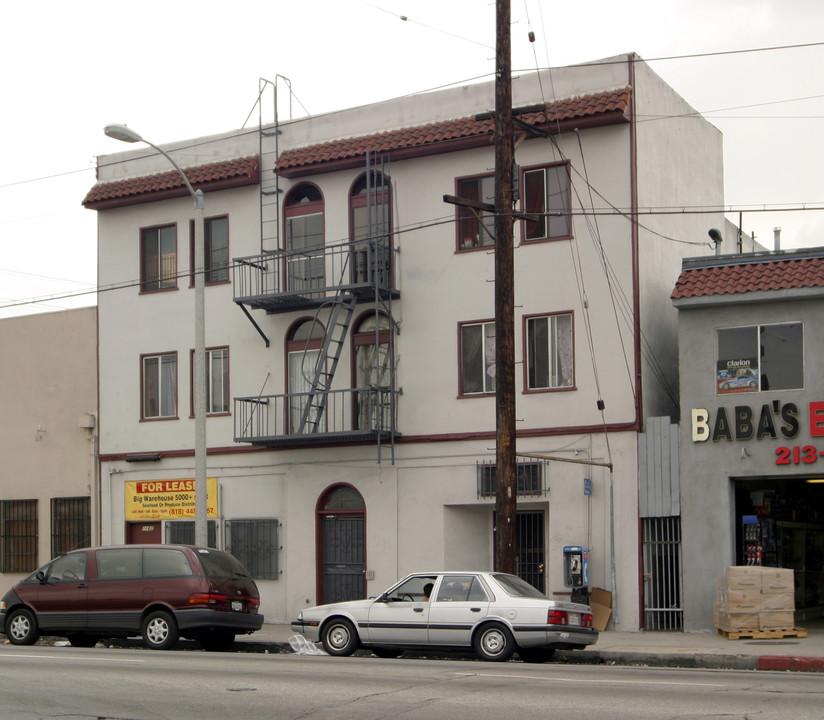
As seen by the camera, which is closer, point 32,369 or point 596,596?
point 596,596

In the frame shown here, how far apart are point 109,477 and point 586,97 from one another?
45.6ft

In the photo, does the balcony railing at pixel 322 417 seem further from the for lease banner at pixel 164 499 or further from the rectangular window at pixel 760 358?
the rectangular window at pixel 760 358

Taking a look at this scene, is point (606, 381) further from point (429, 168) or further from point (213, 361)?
point (213, 361)

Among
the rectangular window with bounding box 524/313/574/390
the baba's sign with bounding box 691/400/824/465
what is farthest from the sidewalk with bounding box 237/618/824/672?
the rectangular window with bounding box 524/313/574/390

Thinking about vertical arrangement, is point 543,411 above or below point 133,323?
below

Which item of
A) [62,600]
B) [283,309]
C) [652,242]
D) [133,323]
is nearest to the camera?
[62,600]

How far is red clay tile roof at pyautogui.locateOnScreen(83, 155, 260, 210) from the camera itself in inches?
1043

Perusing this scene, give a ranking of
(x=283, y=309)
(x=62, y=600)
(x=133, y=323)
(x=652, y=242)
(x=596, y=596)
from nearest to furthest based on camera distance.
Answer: (x=62, y=600)
(x=596, y=596)
(x=652, y=242)
(x=283, y=309)
(x=133, y=323)

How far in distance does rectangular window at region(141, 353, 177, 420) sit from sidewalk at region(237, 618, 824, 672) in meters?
8.32

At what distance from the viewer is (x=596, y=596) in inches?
859

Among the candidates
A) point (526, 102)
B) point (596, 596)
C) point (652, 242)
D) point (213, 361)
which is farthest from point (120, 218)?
point (596, 596)

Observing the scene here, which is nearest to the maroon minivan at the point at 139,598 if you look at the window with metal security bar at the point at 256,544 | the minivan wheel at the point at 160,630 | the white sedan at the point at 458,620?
the minivan wheel at the point at 160,630

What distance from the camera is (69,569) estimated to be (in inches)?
802

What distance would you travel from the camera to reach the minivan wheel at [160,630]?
62.8 ft
